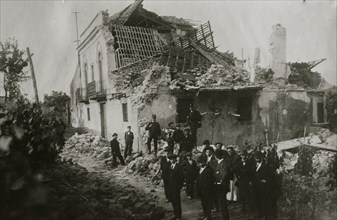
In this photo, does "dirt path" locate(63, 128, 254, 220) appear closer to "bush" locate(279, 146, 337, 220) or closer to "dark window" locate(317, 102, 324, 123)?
"bush" locate(279, 146, 337, 220)

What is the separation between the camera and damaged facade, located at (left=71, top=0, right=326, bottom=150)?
41.2ft

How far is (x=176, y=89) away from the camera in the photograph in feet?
40.4

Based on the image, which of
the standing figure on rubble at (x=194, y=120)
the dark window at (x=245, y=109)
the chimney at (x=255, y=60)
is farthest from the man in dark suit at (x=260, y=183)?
the chimney at (x=255, y=60)

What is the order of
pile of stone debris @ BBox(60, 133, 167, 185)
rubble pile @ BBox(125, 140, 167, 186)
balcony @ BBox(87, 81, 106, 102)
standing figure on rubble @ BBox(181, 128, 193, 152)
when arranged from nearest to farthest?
rubble pile @ BBox(125, 140, 167, 186) → pile of stone debris @ BBox(60, 133, 167, 185) → standing figure on rubble @ BBox(181, 128, 193, 152) → balcony @ BBox(87, 81, 106, 102)

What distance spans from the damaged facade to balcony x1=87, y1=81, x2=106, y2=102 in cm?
6

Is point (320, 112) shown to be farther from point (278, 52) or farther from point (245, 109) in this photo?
point (245, 109)

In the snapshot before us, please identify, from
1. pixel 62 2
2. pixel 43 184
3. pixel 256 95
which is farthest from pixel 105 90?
pixel 43 184

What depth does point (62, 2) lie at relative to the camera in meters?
7.71

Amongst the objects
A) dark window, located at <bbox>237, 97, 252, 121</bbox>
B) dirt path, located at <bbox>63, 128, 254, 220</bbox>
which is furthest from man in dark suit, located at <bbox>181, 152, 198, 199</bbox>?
dark window, located at <bbox>237, 97, 252, 121</bbox>

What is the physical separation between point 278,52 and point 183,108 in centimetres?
547

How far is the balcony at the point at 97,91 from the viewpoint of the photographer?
16678 mm

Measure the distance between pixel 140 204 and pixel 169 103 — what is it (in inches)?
250

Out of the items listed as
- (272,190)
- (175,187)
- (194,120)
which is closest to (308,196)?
(272,190)

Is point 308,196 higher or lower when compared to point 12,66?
lower
